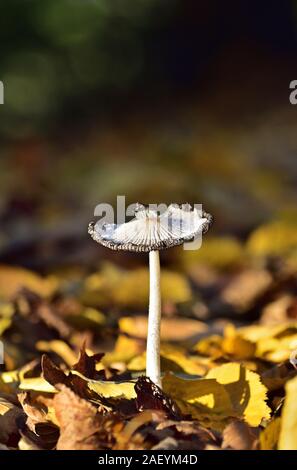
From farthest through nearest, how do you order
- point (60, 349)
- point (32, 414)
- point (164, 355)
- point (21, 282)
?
point (21, 282) < point (60, 349) < point (164, 355) < point (32, 414)

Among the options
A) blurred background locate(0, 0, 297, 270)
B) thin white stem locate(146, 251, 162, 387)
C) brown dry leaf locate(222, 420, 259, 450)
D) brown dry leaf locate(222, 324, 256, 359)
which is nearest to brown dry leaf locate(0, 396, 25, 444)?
thin white stem locate(146, 251, 162, 387)

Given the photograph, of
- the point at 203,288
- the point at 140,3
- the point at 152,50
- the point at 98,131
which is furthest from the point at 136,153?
the point at 203,288

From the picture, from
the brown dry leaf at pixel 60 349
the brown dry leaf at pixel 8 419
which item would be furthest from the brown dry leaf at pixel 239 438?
the brown dry leaf at pixel 60 349

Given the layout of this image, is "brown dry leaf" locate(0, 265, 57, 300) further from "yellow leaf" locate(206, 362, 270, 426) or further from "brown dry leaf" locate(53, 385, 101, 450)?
"brown dry leaf" locate(53, 385, 101, 450)

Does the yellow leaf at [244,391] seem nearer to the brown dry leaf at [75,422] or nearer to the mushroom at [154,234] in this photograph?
the mushroom at [154,234]

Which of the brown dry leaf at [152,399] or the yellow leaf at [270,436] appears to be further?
the brown dry leaf at [152,399]

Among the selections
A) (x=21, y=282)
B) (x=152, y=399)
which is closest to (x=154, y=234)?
(x=152, y=399)

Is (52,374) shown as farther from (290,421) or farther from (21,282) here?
(21,282)
